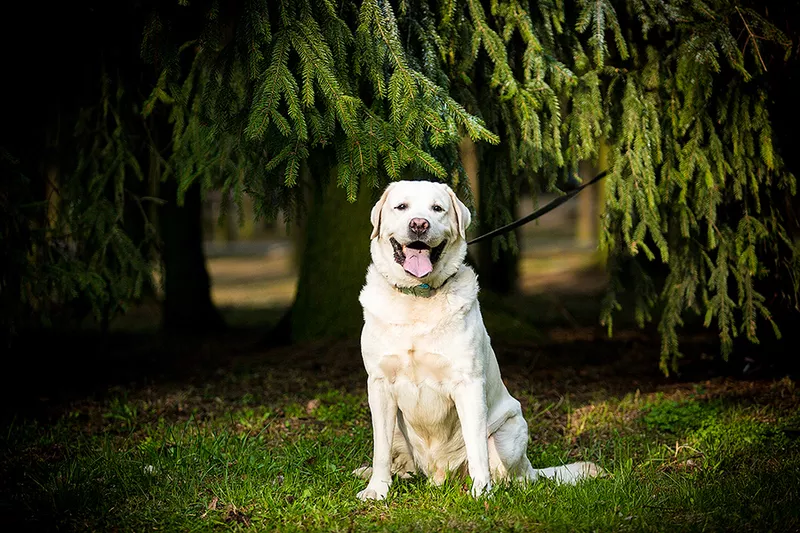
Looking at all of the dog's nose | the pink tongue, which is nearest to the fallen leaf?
the pink tongue


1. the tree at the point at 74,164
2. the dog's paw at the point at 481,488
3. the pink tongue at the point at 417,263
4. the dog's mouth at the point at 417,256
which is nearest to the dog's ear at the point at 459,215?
the dog's mouth at the point at 417,256

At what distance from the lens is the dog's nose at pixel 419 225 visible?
408 cm

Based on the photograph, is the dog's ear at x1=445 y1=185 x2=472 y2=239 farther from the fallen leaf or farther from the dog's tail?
the fallen leaf

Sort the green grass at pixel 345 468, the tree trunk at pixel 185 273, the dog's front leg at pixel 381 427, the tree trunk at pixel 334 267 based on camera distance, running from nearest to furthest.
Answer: the green grass at pixel 345 468 < the dog's front leg at pixel 381 427 < the tree trunk at pixel 334 267 < the tree trunk at pixel 185 273

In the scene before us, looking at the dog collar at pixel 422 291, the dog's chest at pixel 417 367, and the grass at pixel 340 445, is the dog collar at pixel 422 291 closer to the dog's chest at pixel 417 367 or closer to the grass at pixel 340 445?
the dog's chest at pixel 417 367

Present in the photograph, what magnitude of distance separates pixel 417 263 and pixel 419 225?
205 millimetres

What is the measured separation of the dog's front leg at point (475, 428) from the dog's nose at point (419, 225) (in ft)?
2.70

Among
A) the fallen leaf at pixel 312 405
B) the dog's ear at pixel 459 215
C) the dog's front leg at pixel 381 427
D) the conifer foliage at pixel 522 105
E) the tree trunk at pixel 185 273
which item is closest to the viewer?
the dog's front leg at pixel 381 427

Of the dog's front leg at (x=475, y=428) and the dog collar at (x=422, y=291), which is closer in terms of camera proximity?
the dog's front leg at (x=475, y=428)

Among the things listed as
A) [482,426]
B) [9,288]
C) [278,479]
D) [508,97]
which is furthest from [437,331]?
[9,288]

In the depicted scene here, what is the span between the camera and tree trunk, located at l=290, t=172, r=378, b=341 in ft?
26.5

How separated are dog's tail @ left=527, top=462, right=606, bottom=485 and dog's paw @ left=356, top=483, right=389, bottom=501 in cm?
82

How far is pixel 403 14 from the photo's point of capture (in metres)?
5.24

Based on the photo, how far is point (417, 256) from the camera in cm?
416
